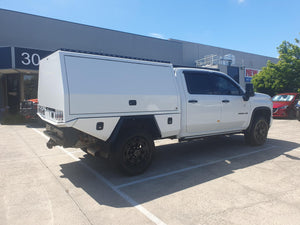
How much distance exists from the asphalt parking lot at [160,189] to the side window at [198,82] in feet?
5.39

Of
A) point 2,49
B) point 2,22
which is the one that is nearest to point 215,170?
point 2,49

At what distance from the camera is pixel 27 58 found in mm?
13750

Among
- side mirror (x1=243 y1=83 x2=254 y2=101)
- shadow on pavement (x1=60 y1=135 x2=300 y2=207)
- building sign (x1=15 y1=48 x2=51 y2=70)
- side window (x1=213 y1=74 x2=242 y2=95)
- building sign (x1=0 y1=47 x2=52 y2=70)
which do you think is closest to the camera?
shadow on pavement (x1=60 y1=135 x2=300 y2=207)

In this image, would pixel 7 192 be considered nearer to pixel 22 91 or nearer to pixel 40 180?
pixel 40 180

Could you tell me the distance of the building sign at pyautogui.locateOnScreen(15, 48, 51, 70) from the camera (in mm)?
13466

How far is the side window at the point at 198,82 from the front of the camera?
5207mm

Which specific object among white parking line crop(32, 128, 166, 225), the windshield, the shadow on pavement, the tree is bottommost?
white parking line crop(32, 128, 166, 225)

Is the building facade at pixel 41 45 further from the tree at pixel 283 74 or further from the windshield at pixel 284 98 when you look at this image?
the windshield at pixel 284 98

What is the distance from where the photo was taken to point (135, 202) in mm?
3352

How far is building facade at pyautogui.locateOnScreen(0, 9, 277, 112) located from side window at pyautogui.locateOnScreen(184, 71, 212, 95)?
38.3ft

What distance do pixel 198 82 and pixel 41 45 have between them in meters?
16.5

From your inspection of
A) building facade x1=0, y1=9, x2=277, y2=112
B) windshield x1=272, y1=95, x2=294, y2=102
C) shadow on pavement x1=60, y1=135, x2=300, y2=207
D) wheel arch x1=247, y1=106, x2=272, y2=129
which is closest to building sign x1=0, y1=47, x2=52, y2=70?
building facade x1=0, y1=9, x2=277, y2=112

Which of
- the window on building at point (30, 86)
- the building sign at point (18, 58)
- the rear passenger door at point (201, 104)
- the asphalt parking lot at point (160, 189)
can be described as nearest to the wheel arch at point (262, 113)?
the asphalt parking lot at point (160, 189)

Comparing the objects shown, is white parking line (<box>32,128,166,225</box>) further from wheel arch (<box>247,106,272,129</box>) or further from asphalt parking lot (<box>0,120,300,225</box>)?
wheel arch (<box>247,106,272,129</box>)
